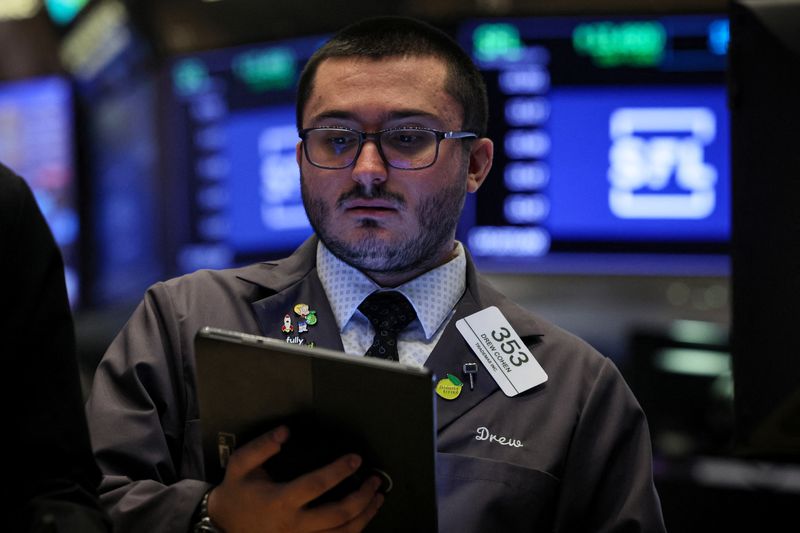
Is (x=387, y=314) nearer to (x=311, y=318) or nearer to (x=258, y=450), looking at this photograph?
(x=311, y=318)

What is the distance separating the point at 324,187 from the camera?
2135 mm

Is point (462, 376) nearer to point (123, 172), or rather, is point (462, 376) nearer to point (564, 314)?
point (564, 314)

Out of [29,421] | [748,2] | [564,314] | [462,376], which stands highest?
[748,2]

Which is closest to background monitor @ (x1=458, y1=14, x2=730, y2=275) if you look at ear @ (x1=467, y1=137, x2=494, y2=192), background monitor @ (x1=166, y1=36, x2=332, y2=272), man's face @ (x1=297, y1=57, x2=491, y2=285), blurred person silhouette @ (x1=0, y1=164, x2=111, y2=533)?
background monitor @ (x1=166, y1=36, x2=332, y2=272)

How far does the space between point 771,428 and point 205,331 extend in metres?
0.83

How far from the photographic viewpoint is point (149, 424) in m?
1.94

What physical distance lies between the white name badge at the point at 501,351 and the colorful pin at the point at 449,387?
0.22 ft

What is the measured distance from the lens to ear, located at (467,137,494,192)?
241 cm

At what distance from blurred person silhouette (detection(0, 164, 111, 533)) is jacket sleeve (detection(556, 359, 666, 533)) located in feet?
3.23

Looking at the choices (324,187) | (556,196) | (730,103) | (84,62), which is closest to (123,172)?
(84,62)

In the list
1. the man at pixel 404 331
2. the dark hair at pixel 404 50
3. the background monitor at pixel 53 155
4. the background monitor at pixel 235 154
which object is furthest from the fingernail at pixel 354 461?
the background monitor at pixel 53 155

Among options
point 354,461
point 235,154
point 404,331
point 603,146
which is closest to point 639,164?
point 603,146

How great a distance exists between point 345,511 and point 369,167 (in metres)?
0.71

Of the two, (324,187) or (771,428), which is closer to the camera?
(771,428)
